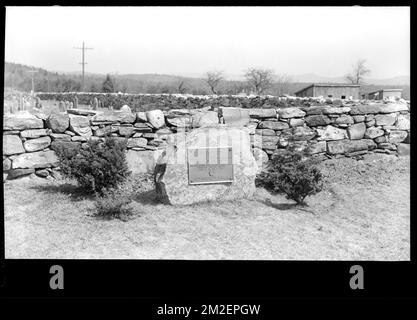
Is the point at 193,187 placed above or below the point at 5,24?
below

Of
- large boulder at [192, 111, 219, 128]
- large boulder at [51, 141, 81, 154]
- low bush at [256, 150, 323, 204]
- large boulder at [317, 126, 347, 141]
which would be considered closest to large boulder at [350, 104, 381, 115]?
large boulder at [317, 126, 347, 141]

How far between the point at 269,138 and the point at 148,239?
3.46m

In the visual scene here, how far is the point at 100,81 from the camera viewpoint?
60.7 ft

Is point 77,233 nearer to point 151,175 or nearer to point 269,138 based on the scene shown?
point 151,175

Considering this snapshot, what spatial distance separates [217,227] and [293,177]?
1.43m

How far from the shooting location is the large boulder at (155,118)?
6.69 m

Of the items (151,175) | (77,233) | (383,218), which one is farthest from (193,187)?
(383,218)

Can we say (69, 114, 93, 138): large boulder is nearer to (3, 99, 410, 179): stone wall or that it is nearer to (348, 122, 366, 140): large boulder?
(3, 99, 410, 179): stone wall

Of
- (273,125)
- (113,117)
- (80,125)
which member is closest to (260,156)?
(273,125)

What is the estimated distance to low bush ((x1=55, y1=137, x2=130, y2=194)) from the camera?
5486mm

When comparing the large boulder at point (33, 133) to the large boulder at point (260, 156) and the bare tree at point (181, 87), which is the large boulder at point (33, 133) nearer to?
the large boulder at point (260, 156)

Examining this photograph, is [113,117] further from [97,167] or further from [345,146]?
[345,146]

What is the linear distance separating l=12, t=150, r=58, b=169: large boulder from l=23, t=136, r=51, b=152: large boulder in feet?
0.24
